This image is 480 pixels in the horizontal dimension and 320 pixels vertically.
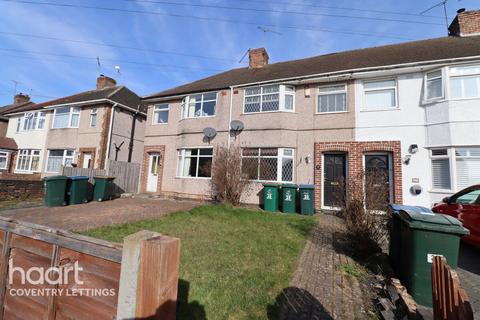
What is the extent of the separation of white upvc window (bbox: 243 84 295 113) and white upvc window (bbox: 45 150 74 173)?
45.1 ft

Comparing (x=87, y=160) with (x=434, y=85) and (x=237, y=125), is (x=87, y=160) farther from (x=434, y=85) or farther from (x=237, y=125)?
(x=434, y=85)

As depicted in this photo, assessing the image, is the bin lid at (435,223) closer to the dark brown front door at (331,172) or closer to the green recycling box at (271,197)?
the green recycling box at (271,197)

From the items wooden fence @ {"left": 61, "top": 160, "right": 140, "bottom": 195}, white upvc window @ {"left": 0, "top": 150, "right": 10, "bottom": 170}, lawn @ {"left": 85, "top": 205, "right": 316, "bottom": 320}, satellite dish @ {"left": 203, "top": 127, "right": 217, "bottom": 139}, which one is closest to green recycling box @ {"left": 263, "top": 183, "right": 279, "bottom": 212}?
lawn @ {"left": 85, "top": 205, "right": 316, "bottom": 320}

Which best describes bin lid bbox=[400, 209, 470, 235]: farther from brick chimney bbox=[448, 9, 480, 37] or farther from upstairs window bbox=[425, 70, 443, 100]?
brick chimney bbox=[448, 9, 480, 37]

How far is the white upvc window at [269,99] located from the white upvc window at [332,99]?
1.32 metres

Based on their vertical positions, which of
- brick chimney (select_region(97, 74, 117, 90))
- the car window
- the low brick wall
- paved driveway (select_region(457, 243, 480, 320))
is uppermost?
brick chimney (select_region(97, 74, 117, 90))

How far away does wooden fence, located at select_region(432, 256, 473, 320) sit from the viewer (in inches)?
60.2

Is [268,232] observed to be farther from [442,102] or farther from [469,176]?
[442,102]

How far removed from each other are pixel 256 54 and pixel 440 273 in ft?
53.6

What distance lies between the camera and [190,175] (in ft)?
44.0

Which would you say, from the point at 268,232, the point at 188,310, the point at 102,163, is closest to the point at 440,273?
the point at 188,310

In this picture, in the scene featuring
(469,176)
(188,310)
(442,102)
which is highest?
(442,102)

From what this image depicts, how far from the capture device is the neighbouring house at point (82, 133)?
637 inches

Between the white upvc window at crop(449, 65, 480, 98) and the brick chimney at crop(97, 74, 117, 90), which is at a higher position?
the brick chimney at crop(97, 74, 117, 90)
